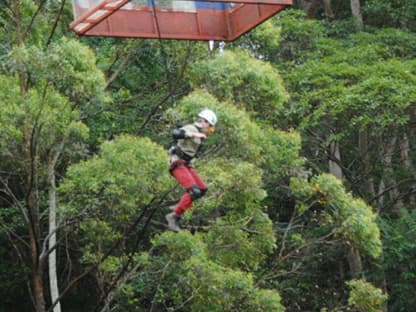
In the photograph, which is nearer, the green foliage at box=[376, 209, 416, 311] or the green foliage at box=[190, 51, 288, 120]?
the green foliage at box=[190, 51, 288, 120]

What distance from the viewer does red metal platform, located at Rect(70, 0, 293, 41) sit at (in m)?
10.7

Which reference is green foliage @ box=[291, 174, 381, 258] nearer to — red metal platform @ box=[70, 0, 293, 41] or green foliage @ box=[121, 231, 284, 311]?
green foliage @ box=[121, 231, 284, 311]

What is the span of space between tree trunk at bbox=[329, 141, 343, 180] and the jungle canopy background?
0.16 feet

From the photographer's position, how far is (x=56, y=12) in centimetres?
1410

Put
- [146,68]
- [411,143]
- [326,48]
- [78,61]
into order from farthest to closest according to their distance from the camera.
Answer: [411,143] < [326,48] < [146,68] < [78,61]

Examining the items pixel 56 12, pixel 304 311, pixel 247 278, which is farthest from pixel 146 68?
pixel 304 311

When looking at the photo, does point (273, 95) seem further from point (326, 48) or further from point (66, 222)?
point (326, 48)

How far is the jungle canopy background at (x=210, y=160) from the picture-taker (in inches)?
438

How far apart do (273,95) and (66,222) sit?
3049 mm

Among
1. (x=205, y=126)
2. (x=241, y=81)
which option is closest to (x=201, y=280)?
(x=241, y=81)

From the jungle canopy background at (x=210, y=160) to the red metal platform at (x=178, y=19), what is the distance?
480 millimetres

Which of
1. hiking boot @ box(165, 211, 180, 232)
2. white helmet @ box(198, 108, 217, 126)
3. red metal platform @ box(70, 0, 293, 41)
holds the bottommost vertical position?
hiking boot @ box(165, 211, 180, 232)

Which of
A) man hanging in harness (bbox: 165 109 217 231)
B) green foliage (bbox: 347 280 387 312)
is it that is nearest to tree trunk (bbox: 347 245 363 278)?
green foliage (bbox: 347 280 387 312)

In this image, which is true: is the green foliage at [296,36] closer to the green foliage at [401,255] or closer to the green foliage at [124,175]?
the green foliage at [401,255]
